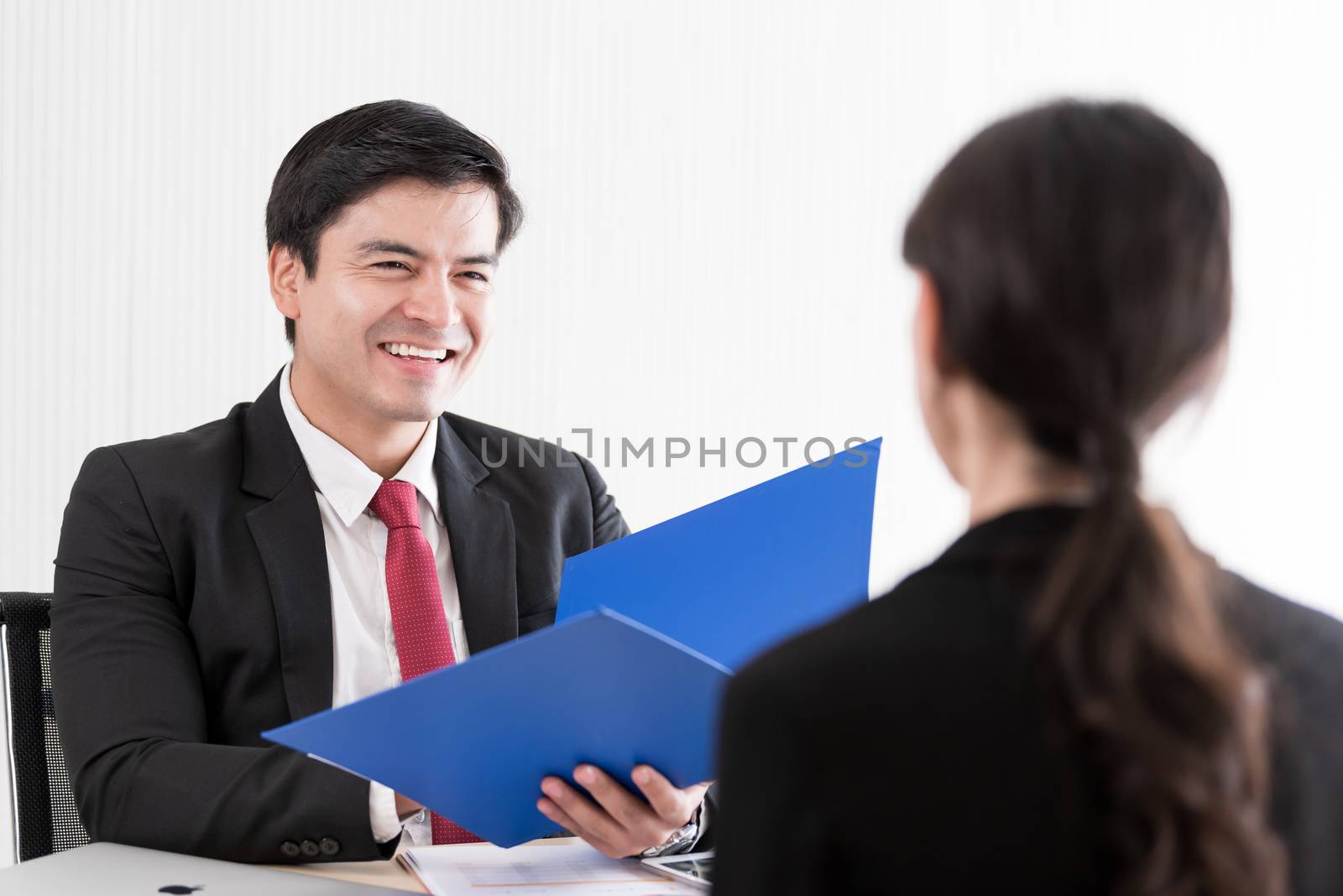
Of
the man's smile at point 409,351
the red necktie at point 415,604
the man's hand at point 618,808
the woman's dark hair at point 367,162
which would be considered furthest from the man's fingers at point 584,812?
the woman's dark hair at point 367,162

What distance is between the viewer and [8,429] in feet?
10.3

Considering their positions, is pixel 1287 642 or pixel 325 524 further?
pixel 325 524

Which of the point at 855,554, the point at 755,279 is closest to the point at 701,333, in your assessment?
the point at 755,279

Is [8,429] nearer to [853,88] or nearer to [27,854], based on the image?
[27,854]

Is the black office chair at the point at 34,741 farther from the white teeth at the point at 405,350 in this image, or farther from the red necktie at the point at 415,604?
the white teeth at the point at 405,350

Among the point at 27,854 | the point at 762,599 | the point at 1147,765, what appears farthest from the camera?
the point at 27,854

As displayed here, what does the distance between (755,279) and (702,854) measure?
2379 mm

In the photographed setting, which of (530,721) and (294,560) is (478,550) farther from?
(530,721)

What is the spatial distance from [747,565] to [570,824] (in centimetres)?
31

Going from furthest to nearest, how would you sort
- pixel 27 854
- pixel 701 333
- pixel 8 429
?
1. pixel 701 333
2. pixel 8 429
3. pixel 27 854

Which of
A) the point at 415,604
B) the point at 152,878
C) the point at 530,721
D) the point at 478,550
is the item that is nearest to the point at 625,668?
the point at 530,721

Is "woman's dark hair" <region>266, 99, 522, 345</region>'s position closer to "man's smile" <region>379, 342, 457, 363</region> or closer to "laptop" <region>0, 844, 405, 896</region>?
"man's smile" <region>379, 342, 457, 363</region>

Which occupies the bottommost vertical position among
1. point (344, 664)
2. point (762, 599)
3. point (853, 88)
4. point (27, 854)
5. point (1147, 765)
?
point (27, 854)

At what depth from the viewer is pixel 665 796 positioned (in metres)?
1.18
